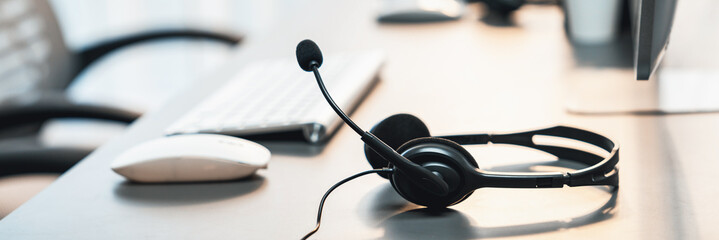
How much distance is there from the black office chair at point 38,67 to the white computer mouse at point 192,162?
61 cm

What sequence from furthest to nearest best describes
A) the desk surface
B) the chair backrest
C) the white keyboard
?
the chair backrest < the white keyboard < the desk surface

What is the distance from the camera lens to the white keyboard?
656 millimetres

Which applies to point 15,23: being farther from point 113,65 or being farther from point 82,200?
point 113,65

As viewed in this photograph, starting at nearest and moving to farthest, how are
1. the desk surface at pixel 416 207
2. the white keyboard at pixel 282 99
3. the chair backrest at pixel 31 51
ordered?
the desk surface at pixel 416 207 → the white keyboard at pixel 282 99 → the chair backrest at pixel 31 51

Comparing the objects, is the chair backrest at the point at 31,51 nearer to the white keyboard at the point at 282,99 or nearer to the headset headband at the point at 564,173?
the white keyboard at the point at 282,99

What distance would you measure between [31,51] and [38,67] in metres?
0.03

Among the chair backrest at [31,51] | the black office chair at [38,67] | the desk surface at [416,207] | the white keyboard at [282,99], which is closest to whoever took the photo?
the desk surface at [416,207]

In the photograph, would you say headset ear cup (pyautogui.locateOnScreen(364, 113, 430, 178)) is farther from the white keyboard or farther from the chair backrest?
the chair backrest

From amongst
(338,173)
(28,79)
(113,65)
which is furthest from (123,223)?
(113,65)

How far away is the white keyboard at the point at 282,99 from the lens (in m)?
0.66

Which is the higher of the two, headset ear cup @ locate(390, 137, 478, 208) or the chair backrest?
the chair backrest

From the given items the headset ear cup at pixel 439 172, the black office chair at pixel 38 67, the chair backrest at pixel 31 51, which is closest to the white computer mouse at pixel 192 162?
the headset ear cup at pixel 439 172

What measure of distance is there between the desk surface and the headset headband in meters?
0.02

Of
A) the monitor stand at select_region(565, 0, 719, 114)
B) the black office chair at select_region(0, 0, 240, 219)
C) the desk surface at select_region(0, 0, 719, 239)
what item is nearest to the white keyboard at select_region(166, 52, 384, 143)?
the desk surface at select_region(0, 0, 719, 239)
